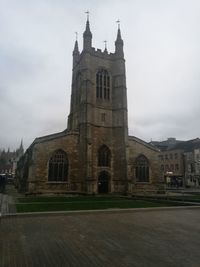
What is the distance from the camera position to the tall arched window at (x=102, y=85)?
3748cm

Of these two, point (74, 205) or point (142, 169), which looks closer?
point (74, 205)

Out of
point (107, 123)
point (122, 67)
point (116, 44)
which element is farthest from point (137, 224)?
point (116, 44)

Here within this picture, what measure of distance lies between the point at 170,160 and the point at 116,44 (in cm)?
3396

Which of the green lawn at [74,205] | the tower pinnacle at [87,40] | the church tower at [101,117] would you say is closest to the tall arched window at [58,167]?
the church tower at [101,117]

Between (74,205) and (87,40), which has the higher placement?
(87,40)

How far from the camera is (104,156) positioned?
3481cm

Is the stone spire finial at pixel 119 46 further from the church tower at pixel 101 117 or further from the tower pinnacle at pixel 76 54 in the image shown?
the tower pinnacle at pixel 76 54

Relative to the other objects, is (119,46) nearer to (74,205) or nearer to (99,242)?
(74,205)

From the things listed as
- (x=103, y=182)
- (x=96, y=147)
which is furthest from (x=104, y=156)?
(x=103, y=182)

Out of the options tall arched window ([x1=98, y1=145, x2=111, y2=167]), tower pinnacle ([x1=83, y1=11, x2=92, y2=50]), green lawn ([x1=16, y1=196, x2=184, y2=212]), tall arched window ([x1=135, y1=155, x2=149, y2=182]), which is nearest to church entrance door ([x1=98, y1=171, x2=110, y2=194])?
tall arched window ([x1=98, y1=145, x2=111, y2=167])

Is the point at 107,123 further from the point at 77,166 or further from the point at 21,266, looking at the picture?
the point at 21,266

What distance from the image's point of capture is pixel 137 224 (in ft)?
34.2

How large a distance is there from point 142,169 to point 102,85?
47.1ft

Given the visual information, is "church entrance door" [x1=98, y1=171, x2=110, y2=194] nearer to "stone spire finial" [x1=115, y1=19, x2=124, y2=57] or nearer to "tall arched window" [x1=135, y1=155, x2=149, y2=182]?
"tall arched window" [x1=135, y1=155, x2=149, y2=182]
